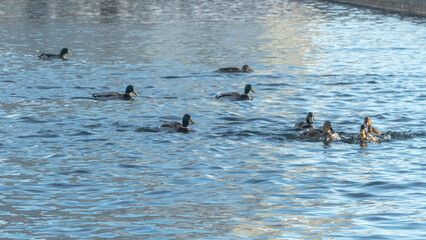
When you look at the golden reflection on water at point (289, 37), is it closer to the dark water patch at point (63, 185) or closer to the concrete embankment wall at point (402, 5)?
the concrete embankment wall at point (402, 5)

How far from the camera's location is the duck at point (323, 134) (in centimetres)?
2175

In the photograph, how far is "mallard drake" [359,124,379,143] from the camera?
21438 millimetres

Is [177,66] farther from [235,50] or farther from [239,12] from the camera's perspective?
[239,12]

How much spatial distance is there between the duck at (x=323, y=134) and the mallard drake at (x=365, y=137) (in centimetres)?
71

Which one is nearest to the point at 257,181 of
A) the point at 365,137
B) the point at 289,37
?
the point at 365,137

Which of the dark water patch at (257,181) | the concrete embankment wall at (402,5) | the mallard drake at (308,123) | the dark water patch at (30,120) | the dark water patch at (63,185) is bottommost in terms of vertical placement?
the dark water patch at (257,181)

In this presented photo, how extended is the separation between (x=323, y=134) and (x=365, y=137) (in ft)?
3.33

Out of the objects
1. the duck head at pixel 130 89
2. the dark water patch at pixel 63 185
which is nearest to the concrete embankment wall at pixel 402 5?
the duck head at pixel 130 89

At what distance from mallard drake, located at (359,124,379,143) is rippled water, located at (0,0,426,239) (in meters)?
0.21

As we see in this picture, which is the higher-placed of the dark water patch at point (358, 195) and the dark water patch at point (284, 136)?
the dark water patch at point (284, 136)

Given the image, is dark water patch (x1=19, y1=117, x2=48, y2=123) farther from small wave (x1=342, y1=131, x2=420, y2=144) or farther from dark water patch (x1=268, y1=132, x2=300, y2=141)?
small wave (x1=342, y1=131, x2=420, y2=144)

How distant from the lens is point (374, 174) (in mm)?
18562

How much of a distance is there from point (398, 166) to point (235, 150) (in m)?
3.89

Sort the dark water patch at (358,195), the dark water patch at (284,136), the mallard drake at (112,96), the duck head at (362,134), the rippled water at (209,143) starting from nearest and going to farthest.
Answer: the rippled water at (209,143) < the dark water patch at (358,195) < the duck head at (362,134) < the dark water patch at (284,136) < the mallard drake at (112,96)
